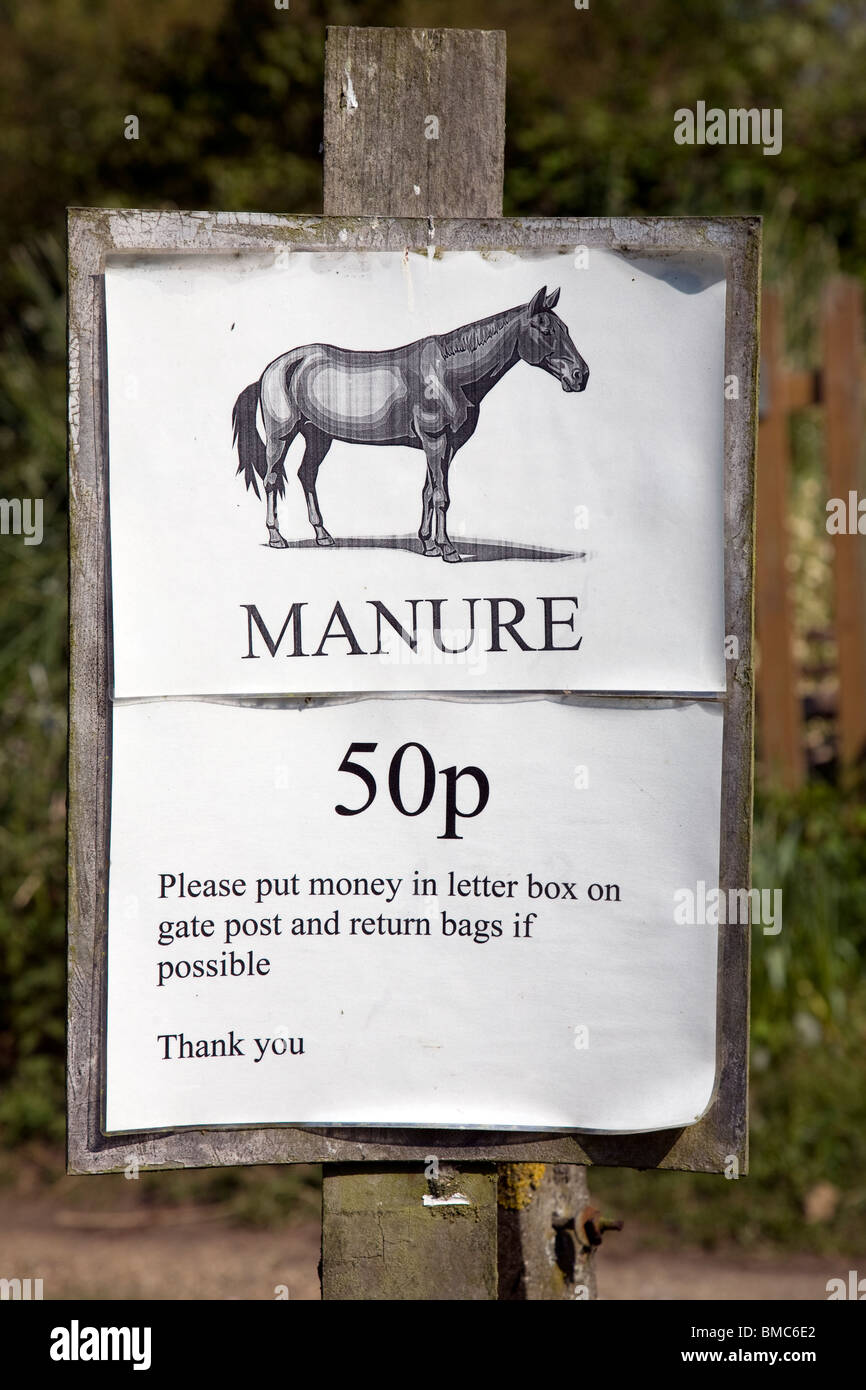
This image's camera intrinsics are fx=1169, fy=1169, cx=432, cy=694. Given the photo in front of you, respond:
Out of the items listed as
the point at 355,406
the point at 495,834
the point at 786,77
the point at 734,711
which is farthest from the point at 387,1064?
the point at 786,77

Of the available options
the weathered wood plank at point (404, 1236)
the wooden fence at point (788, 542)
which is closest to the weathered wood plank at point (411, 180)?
the weathered wood plank at point (404, 1236)

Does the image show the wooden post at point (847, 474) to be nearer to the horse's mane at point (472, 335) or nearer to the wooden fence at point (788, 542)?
the wooden fence at point (788, 542)

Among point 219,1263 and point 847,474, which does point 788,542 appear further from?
point 219,1263

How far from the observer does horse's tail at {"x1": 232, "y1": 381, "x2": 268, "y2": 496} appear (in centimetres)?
139

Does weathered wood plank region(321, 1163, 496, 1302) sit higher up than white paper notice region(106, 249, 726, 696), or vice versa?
white paper notice region(106, 249, 726, 696)

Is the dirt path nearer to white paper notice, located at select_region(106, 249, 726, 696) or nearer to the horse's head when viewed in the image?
white paper notice, located at select_region(106, 249, 726, 696)

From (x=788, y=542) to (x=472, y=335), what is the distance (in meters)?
2.97

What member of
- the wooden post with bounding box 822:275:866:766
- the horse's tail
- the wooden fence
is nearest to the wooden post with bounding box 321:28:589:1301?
the horse's tail

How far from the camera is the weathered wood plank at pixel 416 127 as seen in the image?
142cm

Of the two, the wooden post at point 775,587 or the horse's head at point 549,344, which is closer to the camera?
the horse's head at point 549,344

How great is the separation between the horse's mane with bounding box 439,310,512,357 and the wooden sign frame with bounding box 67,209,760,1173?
0.32 ft

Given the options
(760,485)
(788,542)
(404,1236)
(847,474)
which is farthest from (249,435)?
(847,474)

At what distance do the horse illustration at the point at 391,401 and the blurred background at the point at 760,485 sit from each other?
2209 millimetres

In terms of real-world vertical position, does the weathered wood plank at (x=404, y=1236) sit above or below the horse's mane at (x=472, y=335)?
below
